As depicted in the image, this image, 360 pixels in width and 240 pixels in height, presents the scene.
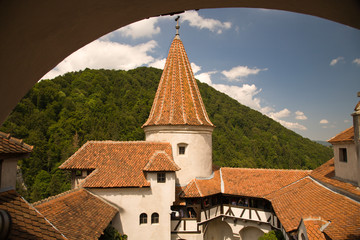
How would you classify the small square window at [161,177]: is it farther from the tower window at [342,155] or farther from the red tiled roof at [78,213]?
the tower window at [342,155]

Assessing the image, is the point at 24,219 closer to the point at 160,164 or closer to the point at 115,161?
the point at 160,164

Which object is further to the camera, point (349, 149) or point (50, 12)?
point (349, 149)

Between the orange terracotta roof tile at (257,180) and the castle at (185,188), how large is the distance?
7 centimetres

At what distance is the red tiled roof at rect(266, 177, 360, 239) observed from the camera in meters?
6.78

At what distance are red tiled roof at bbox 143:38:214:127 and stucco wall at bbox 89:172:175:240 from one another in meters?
4.40

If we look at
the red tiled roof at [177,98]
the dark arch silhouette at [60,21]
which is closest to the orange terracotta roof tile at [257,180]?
the red tiled roof at [177,98]

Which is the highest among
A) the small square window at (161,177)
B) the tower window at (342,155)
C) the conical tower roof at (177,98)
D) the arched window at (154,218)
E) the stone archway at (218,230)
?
the conical tower roof at (177,98)

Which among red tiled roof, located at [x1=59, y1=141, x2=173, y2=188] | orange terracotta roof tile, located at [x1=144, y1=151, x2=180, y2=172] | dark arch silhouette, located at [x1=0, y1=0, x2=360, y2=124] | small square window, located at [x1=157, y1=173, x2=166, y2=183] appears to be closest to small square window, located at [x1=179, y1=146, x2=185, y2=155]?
red tiled roof, located at [x1=59, y1=141, x2=173, y2=188]

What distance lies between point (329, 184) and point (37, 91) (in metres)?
52.5

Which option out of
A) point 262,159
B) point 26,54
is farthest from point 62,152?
point 26,54

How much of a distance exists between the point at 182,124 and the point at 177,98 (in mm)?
2184

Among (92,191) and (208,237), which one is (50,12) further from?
(208,237)

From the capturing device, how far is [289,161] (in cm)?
4609

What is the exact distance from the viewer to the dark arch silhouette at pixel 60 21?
1.68 metres
